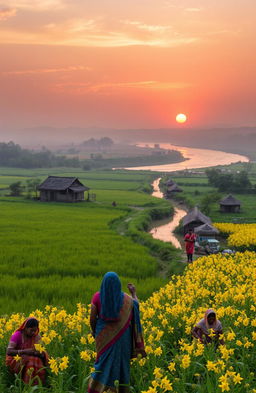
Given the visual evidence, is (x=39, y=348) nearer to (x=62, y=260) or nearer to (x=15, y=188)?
(x=62, y=260)

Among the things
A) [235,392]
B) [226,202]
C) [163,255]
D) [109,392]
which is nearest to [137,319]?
[109,392]

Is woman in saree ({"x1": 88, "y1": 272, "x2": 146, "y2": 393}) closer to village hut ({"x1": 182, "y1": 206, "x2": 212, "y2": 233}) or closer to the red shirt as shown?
the red shirt

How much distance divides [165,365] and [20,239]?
64.9ft

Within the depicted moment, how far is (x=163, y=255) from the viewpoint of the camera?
22.5 meters

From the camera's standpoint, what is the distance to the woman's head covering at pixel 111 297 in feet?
14.9

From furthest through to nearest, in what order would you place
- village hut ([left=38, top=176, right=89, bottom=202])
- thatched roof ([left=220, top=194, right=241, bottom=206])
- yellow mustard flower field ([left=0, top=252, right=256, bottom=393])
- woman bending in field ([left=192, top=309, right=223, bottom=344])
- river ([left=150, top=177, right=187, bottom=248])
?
village hut ([left=38, top=176, right=89, bottom=202]) < thatched roof ([left=220, top=194, right=241, bottom=206]) < river ([left=150, top=177, right=187, bottom=248]) < woman bending in field ([left=192, top=309, right=223, bottom=344]) < yellow mustard flower field ([left=0, top=252, right=256, bottom=393])

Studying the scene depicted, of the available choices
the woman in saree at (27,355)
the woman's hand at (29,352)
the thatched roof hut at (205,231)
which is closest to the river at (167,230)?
the thatched roof hut at (205,231)

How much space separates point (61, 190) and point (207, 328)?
4490cm

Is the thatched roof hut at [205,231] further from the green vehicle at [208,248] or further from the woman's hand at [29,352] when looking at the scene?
the woman's hand at [29,352]

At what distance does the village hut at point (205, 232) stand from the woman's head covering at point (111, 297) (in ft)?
80.0

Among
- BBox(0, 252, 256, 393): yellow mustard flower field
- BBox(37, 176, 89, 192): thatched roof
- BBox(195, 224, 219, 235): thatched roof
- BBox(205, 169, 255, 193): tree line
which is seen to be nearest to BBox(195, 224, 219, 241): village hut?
BBox(195, 224, 219, 235): thatched roof

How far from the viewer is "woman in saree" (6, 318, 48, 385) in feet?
19.1

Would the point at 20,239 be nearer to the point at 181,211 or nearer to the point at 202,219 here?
the point at 202,219

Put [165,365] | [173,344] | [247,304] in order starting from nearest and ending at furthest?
[165,365], [173,344], [247,304]
